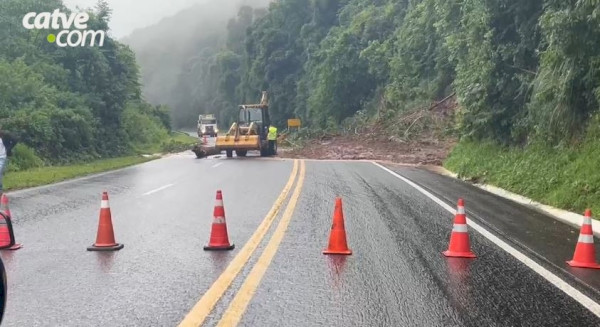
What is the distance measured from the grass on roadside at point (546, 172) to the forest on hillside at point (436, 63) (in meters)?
0.57

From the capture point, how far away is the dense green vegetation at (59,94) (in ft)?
90.1

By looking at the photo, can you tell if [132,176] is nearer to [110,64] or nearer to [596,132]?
[596,132]

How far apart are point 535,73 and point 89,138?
22.9m

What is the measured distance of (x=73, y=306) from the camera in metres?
5.44

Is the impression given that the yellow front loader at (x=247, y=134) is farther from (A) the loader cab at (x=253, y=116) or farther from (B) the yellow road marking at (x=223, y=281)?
(B) the yellow road marking at (x=223, y=281)

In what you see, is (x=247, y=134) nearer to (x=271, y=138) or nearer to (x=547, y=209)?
(x=271, y=138)

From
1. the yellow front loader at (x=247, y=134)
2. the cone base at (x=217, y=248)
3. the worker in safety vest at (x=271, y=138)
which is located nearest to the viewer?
the cone base at (x=217, y=248)

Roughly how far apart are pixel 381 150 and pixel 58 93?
56.9 ft

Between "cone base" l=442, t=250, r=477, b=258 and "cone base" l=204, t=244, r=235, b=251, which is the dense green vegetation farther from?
"cone base" l=442, t=250, r=477, b=258

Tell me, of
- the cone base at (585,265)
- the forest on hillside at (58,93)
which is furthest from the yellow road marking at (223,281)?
the forest on hillside at (58,93)

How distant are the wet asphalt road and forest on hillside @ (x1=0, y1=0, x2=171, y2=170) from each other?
50.7 feet

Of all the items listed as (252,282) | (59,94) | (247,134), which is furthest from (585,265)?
(59,94)

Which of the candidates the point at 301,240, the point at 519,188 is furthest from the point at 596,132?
the point at 301,240

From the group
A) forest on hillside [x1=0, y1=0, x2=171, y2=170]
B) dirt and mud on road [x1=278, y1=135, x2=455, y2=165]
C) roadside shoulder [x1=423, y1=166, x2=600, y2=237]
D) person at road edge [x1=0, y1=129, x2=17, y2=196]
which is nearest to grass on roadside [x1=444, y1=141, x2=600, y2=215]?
roadside shoulder [x1=423, y1=166, x2=600, y2=237]
